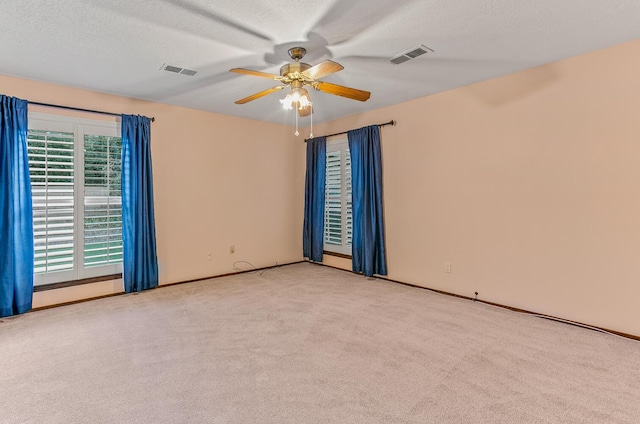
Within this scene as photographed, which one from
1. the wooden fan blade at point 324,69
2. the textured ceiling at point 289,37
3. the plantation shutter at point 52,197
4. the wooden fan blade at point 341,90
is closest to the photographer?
the textured ceiling at point 289,37

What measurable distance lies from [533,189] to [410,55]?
1869 millimetres

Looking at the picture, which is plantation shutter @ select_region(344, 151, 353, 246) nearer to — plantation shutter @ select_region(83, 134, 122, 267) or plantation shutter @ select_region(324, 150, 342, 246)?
plantation shutter @ select_region(324, 150, 342, 246)

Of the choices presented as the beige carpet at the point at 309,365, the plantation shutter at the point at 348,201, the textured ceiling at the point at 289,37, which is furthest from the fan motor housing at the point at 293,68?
the plantation shutter at the point at 348,201

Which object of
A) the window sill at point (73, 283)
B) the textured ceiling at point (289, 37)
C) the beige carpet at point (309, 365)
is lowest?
the beige carpet at point (309, 365)

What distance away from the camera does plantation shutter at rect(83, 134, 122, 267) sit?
→ 384 cm

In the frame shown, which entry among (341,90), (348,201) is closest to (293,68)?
(341,90)

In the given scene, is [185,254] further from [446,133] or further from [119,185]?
[446,133]

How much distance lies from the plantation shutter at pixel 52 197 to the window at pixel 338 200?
Answer: 3525 mm

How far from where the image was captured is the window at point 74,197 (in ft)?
11.6

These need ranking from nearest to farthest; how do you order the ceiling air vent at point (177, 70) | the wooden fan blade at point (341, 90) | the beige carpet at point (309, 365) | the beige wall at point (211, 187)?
the beige carpet at point (309, 365) → the wooden fan blade at point (341, 90) → the ceiling air vent at point (177, 70) → the beige wall at point (211, 187)

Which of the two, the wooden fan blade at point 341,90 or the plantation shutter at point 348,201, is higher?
the wooden fan blade at point 341,90

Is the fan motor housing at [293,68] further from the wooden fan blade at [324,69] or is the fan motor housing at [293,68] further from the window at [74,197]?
the window at [74,197]

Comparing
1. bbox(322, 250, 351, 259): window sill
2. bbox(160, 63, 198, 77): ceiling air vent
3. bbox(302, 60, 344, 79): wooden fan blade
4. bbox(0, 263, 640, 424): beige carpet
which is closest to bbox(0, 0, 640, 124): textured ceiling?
bbox(160, 63, 198, 77): ceiling air vent

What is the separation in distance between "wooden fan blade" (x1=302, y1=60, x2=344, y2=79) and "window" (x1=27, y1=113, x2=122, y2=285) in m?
2.87
